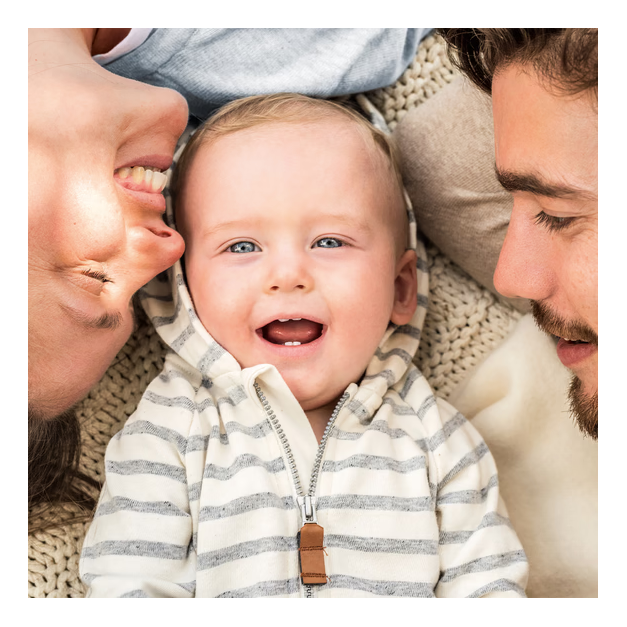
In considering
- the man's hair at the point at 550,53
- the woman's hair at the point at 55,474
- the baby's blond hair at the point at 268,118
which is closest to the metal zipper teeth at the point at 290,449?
the woman's hair at the point at 55,474

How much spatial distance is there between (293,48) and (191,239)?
18.9 inches

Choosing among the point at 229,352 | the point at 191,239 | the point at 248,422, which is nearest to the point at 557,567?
the point at 248,422

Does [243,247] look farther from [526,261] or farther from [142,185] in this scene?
[526,261]

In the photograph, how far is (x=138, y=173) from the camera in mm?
1268

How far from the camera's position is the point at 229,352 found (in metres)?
1.39

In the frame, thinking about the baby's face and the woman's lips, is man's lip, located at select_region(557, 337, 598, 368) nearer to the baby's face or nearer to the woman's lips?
the baby's face

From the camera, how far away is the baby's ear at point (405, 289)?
5.00 ft

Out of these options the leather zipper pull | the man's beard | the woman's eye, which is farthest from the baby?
the woman's eye

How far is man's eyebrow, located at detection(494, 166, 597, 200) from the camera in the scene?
3.49ft

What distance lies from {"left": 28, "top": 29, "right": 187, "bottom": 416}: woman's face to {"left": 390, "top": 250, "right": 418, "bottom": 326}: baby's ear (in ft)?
1.72

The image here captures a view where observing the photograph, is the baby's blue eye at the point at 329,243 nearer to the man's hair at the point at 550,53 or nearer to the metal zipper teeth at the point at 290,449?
the metal zipper teeth at the point at 290,449

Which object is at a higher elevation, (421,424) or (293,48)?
(293,48)

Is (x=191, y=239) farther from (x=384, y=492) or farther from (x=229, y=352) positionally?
(x=384, y=492)

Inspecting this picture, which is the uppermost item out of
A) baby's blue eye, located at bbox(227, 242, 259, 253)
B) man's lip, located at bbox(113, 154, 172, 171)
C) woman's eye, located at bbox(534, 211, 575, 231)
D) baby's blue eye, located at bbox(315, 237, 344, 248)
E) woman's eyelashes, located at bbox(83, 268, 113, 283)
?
man's lip, located at bbox(113, 154, 172, 171)
